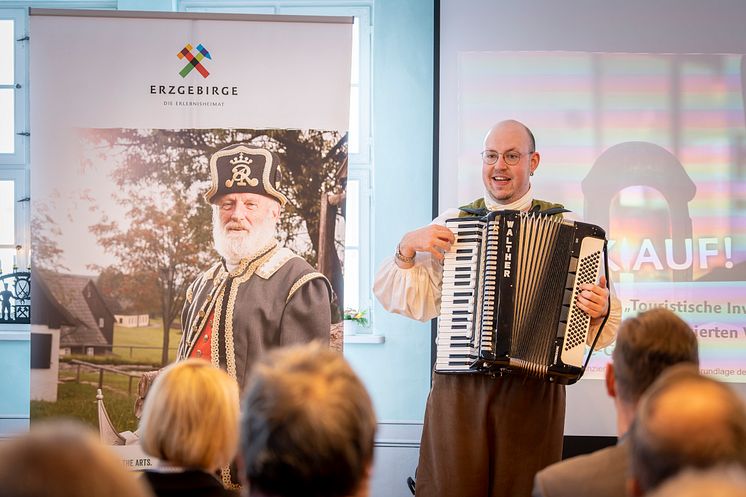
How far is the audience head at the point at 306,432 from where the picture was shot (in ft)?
4.00

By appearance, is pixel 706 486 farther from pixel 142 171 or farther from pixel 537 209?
pixel 142 171

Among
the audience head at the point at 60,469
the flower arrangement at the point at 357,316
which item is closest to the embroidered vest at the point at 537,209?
the flower arrangement at the point at 357,316

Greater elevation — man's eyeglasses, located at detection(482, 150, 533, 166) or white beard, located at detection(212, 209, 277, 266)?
man's eyeglasses, located at detection(482, 150, 533, 166)

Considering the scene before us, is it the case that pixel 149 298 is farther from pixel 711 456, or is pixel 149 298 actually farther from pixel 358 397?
pixel 711 456

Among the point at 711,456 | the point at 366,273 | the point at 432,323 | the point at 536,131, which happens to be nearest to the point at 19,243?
the point at 366,273

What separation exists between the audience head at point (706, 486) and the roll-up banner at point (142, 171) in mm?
2687

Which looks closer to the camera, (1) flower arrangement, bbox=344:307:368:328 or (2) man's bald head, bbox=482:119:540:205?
(2) man's bald head, bbox=482:119:540:205

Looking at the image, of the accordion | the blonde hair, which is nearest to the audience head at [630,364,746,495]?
the blonde hair

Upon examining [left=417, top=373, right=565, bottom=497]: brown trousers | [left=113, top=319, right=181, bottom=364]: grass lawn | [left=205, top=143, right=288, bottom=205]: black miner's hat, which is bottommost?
[left=417, top=373, right=565, bottom=497]: brown trousers

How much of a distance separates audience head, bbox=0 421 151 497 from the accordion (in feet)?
7.82

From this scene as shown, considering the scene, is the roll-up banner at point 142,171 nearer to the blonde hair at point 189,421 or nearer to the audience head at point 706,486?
the blonde hair at point 189,421

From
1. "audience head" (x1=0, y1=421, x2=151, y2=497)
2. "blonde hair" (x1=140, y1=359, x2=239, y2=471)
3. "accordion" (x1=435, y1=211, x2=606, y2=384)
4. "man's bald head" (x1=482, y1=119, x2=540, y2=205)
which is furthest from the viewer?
"man's bald head" (x1=482, y1=119, x2=540, y2=205)

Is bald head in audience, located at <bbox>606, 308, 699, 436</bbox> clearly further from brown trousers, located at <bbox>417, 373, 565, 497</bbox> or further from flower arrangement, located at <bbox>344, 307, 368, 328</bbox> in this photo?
flower arrangement, located at <bbox>344, 307, 368, 328</bbox>

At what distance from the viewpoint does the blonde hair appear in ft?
6.19
